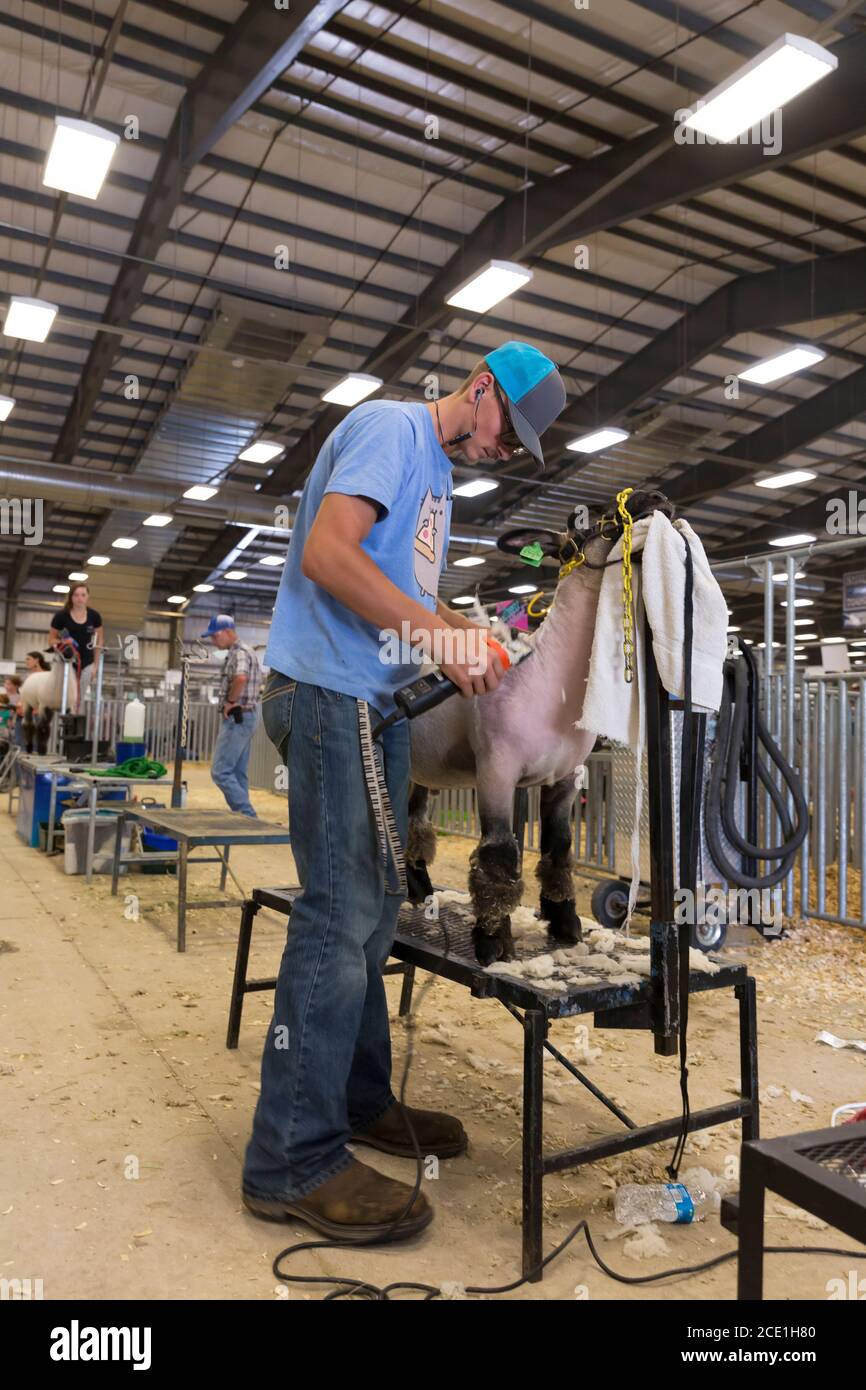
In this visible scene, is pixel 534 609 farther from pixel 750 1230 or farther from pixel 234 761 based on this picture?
pixel 234 761

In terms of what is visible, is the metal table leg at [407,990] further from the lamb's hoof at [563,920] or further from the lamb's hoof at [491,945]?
the lamb's hoof at [491,945]

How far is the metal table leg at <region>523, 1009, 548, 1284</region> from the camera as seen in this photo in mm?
1809

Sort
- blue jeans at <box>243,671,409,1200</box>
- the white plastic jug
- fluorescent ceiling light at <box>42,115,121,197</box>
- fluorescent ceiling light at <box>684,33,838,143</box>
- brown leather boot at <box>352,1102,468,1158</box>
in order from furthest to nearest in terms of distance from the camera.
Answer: the white plastic jug, fluorescent ceiling light at <box>42,115,121,197</box>, fluorescent ceiling light at <box>684,33,838,143</box>, brown leather boot at <box>352,1102,468,1158</box>, blue jeans at <box>243,671,409,1200</box>

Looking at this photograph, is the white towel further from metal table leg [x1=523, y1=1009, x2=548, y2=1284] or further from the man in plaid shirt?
the man in plaid shirt

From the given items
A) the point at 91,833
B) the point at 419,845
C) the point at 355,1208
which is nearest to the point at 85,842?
the point at 91,833

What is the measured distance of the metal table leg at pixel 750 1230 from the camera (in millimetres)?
1106

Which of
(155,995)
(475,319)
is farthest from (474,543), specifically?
(155,995)

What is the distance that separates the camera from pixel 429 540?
7.16ft

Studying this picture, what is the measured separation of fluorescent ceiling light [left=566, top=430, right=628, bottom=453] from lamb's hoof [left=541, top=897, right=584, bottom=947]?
32.1 ft

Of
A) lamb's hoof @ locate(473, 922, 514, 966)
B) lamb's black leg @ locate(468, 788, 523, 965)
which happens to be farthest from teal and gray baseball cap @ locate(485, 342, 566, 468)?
lamb's hoof @ locate(473, 922, 514, 966)

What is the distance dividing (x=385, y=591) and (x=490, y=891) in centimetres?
89

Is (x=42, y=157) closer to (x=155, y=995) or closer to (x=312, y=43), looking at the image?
(x=312, y=43)

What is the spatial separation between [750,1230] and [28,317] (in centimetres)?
994

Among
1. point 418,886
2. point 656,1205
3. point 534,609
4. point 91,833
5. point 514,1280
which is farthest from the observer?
point 91,833
